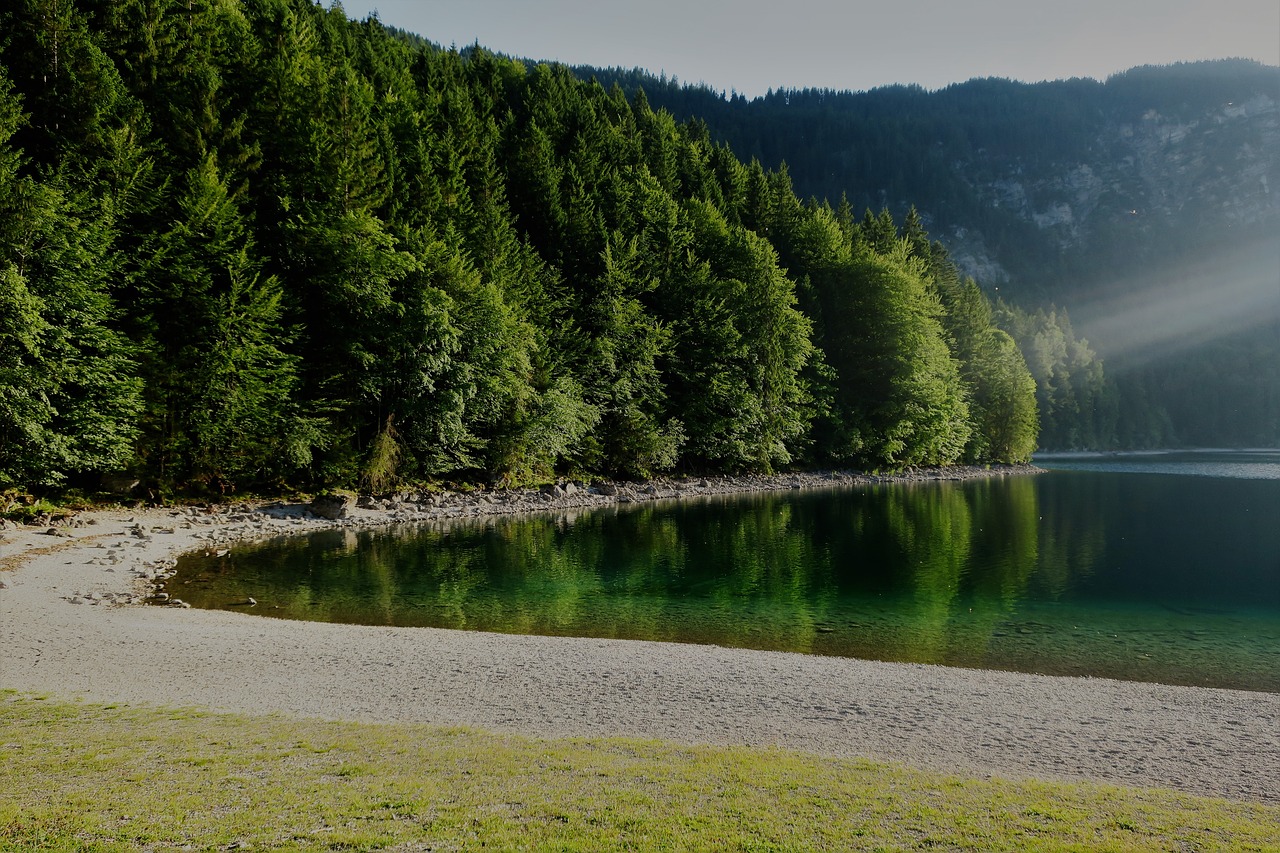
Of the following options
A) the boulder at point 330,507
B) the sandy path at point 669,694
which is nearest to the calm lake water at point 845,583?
the sandy path at point 669,694

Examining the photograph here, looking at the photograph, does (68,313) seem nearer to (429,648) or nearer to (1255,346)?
(429,648)

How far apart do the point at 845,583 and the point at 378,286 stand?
104ft

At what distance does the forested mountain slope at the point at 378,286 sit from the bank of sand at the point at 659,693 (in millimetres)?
19050

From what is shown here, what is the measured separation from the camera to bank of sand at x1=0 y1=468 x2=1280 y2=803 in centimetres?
1020

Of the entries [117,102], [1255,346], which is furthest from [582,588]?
[1255,346]

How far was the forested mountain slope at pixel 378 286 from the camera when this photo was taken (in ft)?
106

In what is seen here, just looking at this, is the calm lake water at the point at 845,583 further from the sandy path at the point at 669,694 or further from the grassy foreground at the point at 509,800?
the grassy foreground at the point at 509,800

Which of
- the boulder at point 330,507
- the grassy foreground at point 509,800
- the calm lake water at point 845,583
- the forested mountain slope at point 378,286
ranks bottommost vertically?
the calm lake water at point 845,583

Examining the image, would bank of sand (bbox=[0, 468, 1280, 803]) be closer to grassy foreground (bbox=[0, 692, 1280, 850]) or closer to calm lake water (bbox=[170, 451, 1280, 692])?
grassy foreground (bbox=[0, 692, 1280, 850])

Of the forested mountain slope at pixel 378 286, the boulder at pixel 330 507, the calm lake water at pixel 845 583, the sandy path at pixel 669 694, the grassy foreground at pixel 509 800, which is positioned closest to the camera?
the grassy foreground at pixel 509 800

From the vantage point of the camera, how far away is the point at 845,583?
24.3 m

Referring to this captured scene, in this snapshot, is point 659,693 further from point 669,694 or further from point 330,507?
point 330,507

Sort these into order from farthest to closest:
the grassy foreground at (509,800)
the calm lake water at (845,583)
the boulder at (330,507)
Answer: the boulder at (330,507), the calm lake water at (845,583), the grassy foreground at (509,800)

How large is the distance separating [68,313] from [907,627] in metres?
35.0
